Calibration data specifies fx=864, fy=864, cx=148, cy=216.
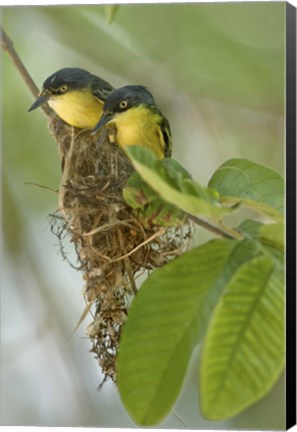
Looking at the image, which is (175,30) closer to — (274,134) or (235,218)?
(274,134)

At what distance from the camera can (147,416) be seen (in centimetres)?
110

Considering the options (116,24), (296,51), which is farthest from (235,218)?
(116,24)

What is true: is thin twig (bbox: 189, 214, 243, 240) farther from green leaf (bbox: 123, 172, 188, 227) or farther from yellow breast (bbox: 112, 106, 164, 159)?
yellow breast (bbox: 112, 106, 164, 159)

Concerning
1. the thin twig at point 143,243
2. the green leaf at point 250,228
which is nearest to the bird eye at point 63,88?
the thin twig at point 143,243

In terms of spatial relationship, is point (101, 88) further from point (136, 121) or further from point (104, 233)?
point (104, 233)

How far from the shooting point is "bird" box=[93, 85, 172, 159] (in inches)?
66.9

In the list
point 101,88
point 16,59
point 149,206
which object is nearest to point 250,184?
point 149,206

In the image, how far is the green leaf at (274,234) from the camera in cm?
123

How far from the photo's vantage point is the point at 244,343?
1046 mm

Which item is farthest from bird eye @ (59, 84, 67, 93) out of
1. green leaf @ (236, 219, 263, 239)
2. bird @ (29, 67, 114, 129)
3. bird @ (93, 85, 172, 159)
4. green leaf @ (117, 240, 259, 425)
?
green leaf @ (117, 240, 259, 425)

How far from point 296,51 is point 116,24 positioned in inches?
15.0

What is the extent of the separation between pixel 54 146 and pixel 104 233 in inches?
8.6

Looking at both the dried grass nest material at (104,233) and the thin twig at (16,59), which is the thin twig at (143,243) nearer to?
the dried grass nest material at (104,233)

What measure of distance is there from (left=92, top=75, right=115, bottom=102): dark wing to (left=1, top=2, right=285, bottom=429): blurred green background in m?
0.02
